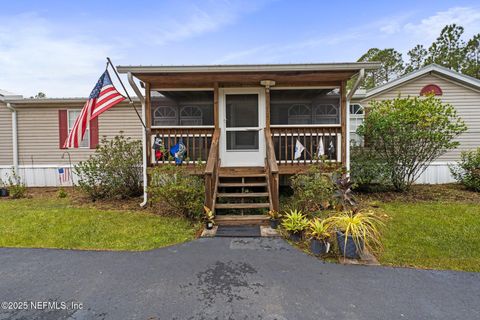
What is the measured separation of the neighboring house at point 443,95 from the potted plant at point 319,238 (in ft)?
20.1

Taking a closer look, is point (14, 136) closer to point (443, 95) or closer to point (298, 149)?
point (298, 149)

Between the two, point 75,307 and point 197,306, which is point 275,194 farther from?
point 75,307

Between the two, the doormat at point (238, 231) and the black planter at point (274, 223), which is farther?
the black planter at point (274, 223)

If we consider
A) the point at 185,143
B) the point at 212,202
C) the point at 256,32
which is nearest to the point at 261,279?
the point at 212,202

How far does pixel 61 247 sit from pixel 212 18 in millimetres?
9636

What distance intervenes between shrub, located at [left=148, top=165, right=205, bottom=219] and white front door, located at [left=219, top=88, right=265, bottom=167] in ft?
5.89

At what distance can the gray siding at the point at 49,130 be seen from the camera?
9.52 meters

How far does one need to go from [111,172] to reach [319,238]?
18.7ft

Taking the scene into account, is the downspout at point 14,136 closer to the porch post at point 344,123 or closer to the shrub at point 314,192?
the shrub at point 314,192

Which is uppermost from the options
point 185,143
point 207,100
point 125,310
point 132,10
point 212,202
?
point 132,10

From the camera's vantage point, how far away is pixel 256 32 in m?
12.4

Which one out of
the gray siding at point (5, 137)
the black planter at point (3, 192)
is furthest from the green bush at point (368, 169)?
the gray siding at point (5, 137)

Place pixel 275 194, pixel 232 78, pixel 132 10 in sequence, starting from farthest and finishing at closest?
pixel 132 10
pixel 232 78
pixel 275 194

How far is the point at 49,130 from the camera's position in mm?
9609
